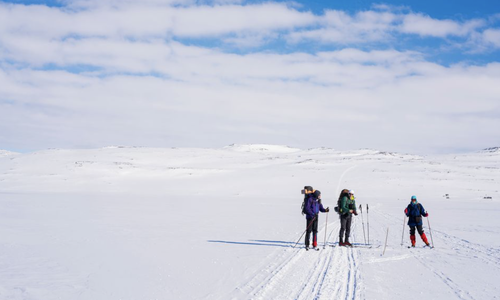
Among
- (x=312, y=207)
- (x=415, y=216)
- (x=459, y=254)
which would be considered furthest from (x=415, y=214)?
(x=312, y=207)

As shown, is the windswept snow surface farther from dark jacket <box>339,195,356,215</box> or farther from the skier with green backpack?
dark jacket <box>339,195,356,215</box>

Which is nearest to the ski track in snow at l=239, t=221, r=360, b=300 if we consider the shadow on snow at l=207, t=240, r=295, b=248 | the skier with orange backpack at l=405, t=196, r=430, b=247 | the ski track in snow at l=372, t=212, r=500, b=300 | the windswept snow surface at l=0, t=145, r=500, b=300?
the windswept snow surface at l=0, t=145, r=500, b=300

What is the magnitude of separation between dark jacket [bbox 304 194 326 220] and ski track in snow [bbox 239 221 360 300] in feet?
3.88

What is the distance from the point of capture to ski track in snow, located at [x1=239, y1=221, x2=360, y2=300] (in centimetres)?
688

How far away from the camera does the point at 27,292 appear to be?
7.09 m

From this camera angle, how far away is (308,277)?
317 inches

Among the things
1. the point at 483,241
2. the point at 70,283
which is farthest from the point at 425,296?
the point at 483,241

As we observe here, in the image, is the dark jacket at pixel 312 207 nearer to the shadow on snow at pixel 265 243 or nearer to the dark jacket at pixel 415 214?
the shadow on snow at pixel 265 243

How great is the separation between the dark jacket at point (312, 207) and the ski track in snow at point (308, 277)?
3.88 feet

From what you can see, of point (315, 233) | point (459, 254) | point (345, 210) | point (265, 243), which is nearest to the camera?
point (459, 254)

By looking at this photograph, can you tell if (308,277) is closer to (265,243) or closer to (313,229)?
(313,229)

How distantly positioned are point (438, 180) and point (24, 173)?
5461cm

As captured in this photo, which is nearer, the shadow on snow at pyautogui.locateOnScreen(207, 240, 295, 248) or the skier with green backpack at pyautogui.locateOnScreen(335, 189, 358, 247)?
the shadow on snow at pyautogui.locateOnScreen(207, 240, 295, 248)

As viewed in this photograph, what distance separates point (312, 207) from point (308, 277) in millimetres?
4015
